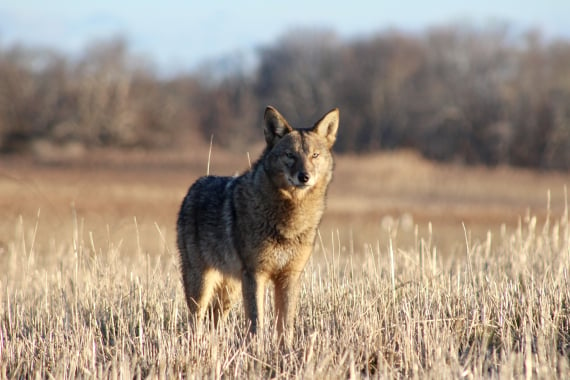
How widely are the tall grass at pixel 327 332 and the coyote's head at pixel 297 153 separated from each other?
3.52 ft

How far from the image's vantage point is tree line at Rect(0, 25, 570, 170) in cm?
3272

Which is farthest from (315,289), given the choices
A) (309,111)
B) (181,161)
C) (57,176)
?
(309,111)

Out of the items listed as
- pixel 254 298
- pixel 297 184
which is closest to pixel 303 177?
pixel 297 184

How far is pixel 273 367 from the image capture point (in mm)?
4707

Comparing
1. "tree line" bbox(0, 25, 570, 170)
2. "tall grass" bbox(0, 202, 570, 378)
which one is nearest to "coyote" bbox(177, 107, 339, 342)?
"tall grass" bbox(0, 202, 570, 378)

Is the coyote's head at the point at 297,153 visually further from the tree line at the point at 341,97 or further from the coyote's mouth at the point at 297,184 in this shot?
the tree line at the point at 341,97

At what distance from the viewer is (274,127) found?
5.59 meters

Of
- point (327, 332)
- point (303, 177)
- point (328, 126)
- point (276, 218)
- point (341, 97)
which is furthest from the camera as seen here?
point (341, 97)

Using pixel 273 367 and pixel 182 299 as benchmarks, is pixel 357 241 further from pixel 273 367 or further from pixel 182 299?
pixel 273 367

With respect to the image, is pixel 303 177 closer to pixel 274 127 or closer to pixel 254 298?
pixel 274 127

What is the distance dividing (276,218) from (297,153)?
1.74 feet

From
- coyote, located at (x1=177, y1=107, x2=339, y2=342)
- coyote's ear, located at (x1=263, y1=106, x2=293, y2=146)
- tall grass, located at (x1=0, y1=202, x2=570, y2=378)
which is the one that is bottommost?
tall grass, located at (x1=0, y1=202, x2=570, y2=378)

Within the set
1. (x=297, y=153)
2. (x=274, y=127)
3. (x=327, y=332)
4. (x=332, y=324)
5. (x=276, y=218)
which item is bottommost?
(x=332, y=324)

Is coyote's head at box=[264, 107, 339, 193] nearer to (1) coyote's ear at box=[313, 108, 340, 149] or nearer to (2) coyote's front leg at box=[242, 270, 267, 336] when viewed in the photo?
(1) coyote's ear at box=[313, 108, 340, 149]
